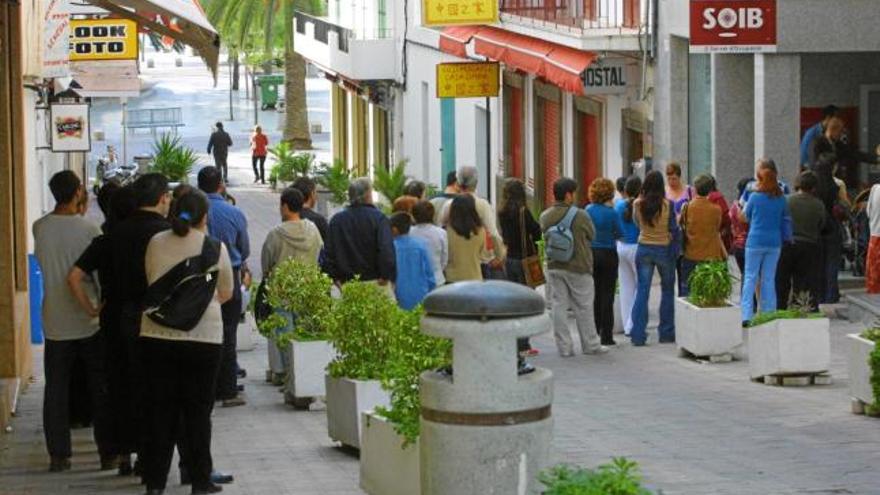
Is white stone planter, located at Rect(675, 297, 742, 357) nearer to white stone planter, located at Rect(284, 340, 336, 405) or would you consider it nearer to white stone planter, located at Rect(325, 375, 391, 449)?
white stone planter, located at Rect(284, 340, 336, 405)

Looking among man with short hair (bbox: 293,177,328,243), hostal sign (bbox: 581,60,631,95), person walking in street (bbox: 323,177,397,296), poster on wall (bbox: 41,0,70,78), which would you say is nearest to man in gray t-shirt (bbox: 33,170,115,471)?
person walking in street (bbox: 323,177,397,296)

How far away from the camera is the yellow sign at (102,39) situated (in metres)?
32.3

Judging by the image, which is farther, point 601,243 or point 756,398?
point 601,243

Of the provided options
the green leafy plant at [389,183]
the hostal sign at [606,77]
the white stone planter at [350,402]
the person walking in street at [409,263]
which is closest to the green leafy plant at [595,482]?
the white stone planter at [350,402]

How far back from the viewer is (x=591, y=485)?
22.3 feet

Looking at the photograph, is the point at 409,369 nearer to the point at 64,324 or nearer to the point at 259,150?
the point at 64,324

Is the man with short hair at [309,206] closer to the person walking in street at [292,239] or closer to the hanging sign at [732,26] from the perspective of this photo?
the person walking in street at [292,239]

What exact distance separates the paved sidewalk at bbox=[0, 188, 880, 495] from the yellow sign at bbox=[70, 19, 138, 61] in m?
15.9

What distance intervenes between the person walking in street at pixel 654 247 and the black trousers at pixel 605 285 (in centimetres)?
25

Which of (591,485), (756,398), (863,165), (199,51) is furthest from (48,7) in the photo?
(591,485)

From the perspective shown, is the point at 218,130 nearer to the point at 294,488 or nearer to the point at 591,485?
the point at 294,488

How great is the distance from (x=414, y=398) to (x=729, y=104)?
17024 millimetres

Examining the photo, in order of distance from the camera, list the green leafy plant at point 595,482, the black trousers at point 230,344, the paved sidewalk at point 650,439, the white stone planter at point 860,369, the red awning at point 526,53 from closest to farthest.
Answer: the green leafy plant at point 595,482 → the paved sidewalk at point 650,439 → the white stone planter at point 860,369 → the black trousers at point 230,344 → the red awning at point 526,53

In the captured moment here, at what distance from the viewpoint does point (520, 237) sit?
58.7 feet
